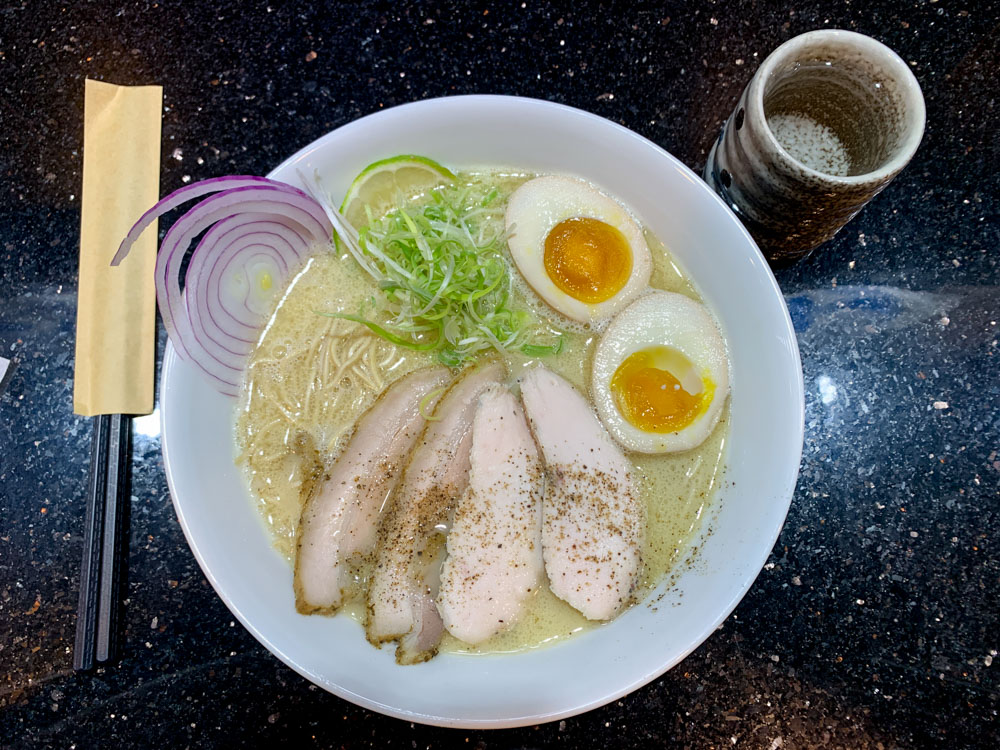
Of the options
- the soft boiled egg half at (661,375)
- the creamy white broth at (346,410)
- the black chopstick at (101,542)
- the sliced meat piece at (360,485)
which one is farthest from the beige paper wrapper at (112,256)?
the soft boiled egg half at (661,375)

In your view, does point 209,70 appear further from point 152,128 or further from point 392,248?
point 392,248

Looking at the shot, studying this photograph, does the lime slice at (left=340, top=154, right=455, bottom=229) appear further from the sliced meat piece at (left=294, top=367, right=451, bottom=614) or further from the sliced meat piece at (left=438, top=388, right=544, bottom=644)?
the sliced meat piece at (left=438, top=388, right=544, bottom=644)

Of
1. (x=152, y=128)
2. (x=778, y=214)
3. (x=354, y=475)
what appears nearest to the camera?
(x=778, y=214)

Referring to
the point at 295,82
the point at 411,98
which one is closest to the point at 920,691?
the point at 411,98

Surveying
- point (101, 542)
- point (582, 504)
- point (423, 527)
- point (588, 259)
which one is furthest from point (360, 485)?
point (588, 259)

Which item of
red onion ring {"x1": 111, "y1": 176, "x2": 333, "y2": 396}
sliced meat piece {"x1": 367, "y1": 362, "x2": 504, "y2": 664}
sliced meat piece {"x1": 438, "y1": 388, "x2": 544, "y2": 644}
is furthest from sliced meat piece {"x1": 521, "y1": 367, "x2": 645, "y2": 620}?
red onion ring {"x1": 111, "y1": 176, "x2": 333, "y2": 396}
